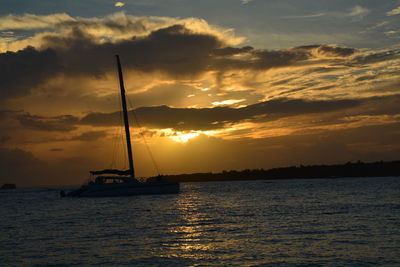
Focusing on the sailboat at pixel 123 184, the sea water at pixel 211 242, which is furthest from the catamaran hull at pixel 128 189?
the sea water at pixel 211 242

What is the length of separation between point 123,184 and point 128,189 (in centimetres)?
125

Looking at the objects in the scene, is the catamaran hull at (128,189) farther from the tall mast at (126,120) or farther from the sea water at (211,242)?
the sea water at (211,242)

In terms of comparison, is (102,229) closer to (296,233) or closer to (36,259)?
(36,259)

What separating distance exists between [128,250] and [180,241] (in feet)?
14.1

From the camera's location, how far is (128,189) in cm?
7300

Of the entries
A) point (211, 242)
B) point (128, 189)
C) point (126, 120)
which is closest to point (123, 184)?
point (128, 189)

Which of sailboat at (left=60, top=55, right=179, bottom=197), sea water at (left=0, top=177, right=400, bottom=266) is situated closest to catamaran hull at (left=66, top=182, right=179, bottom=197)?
sailboat at (left=60, top=55, right=179, bottom=197)

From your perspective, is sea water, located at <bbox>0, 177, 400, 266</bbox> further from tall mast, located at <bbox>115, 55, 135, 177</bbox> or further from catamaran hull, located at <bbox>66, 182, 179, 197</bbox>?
tall mast, located at <bbox>115, 55, 135, 177</bbox>

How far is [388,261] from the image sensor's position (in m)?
20.6

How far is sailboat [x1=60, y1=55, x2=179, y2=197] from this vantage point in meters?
73.1

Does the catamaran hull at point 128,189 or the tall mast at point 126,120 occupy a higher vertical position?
the tall mast at point 126,120

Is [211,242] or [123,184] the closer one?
[211,242]

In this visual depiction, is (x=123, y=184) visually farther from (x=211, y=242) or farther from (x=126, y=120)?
(x=211, y=242)

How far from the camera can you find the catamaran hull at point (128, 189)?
72.8 meters
